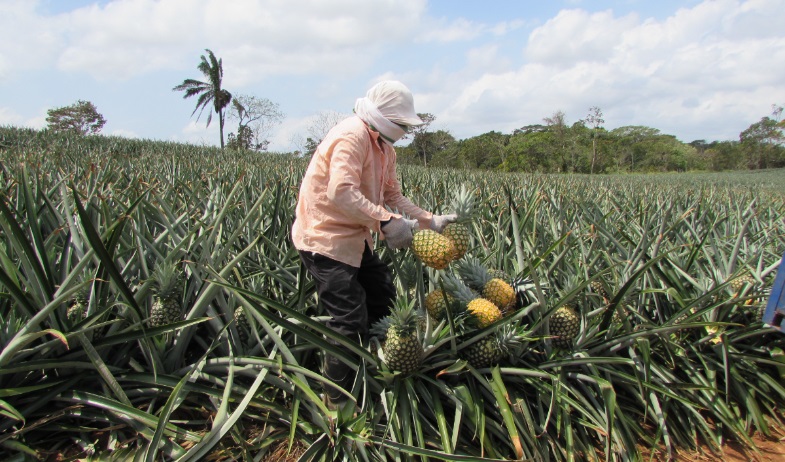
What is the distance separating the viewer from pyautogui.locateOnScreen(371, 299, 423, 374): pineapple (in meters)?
1.55

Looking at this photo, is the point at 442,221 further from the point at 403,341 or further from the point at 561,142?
the point at 561,142

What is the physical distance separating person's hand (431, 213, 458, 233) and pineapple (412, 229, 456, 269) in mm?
202

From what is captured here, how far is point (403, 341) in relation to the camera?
1.55 m

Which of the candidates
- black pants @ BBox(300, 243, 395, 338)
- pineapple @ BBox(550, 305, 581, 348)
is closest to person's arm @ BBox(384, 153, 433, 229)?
black pants @ BBox(300, 243, 395, 338)

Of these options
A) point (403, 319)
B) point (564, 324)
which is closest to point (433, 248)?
point (403, 319)

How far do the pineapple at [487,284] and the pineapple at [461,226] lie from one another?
0.21 m

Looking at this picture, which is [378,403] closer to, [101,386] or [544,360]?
[544,360]

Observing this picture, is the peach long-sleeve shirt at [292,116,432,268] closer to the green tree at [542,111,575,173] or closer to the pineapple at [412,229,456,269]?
the pineapple at [412,229,456,269]

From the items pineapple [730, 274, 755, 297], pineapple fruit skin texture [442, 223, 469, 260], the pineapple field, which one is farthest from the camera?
pineapple [730, 274, 755, 297]

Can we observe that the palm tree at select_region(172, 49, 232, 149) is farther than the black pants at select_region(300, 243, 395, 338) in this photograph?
Yes

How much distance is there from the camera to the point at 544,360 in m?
1.91

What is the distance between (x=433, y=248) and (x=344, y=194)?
39 centimetres

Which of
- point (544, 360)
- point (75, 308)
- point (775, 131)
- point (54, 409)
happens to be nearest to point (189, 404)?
point (54, 409)

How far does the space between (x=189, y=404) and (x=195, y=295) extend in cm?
47
